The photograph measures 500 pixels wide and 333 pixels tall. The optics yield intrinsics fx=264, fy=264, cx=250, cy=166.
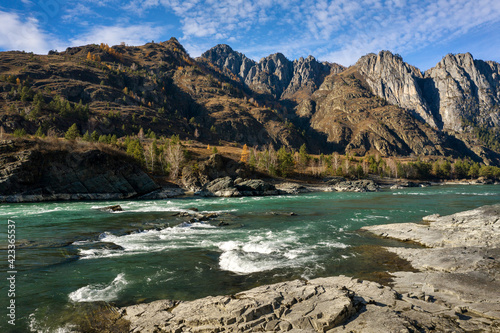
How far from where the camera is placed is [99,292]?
13906 millimetres

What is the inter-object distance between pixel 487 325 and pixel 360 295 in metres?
4.43

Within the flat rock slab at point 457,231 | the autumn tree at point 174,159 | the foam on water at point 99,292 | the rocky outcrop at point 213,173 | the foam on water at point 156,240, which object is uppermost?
the autumn tree at point 174,159

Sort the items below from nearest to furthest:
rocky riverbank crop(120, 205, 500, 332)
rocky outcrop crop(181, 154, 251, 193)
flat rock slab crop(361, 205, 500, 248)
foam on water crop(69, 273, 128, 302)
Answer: rocky riverbank crop(120, 205, 500, 332) → foam on water crop(69, 273, 128, 302) → flat rock slab crop(361, 205, 500, 248) → rocky outcrop crop(181, 154, 251, 193)

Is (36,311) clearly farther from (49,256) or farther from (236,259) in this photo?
(236,259)

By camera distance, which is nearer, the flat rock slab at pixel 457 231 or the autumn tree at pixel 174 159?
the flat rock slab at pixel 457 231

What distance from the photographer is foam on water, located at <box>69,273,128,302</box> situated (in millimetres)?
13154

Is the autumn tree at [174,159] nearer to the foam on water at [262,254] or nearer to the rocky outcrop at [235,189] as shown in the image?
the rocky outcrop at [235,189]

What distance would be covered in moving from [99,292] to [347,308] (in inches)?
485

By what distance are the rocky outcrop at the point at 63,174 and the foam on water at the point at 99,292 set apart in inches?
2556

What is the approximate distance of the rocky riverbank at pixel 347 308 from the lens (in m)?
9.66

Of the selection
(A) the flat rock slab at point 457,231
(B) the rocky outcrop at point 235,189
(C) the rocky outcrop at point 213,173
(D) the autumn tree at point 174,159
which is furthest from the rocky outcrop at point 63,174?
(A) the flat rock slab at point 457,231

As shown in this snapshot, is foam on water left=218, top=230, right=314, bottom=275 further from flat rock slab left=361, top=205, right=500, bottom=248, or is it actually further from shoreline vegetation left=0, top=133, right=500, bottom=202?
shoreline vegetation left=0, top=133, right=500, bottom=202

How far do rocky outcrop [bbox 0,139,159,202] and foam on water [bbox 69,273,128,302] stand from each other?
2556 inches

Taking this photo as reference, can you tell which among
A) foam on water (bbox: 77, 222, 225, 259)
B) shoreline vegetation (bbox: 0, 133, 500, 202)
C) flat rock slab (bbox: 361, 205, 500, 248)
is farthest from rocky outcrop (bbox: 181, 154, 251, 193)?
flat rock slab (bbox: 361, 205, 500, 248)
